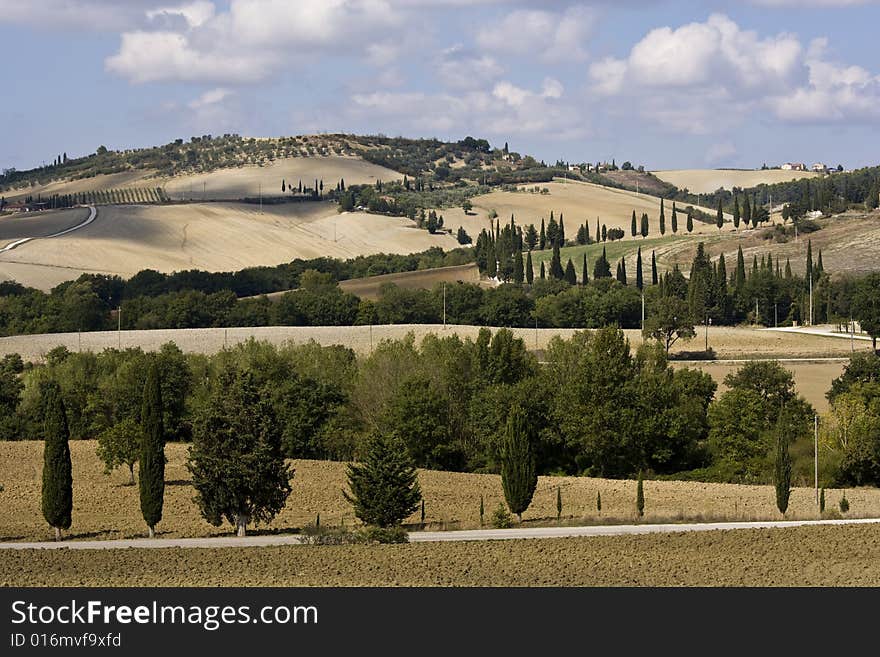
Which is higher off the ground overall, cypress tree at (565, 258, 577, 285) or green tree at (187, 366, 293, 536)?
cypress tree at (565, 258, 577, 285)

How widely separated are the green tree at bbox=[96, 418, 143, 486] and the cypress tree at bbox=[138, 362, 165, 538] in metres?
11.6

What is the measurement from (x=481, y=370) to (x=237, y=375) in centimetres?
2724

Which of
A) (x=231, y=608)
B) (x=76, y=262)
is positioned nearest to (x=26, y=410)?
(x=231, y=608)

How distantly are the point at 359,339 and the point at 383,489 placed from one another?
232ft

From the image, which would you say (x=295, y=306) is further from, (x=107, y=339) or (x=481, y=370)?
(x=481, y=370)

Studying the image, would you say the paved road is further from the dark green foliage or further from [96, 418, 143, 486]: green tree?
[96, 418, 143, 486]: green tree

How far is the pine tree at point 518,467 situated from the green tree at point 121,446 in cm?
1643

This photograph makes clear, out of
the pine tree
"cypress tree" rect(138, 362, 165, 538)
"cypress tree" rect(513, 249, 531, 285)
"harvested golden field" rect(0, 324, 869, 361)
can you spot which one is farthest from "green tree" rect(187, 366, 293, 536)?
"cypress tree" rect(513, 249, 531, 285)

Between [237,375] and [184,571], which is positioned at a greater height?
[237,375]

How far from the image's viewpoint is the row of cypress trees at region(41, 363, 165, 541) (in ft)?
147

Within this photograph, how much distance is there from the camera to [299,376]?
75.6m

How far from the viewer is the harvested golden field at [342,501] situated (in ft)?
157

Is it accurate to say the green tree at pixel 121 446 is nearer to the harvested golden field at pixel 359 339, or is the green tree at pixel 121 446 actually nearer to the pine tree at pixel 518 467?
the pine tree at pixel 518 467

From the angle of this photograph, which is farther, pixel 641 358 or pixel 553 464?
pixel 641 358
